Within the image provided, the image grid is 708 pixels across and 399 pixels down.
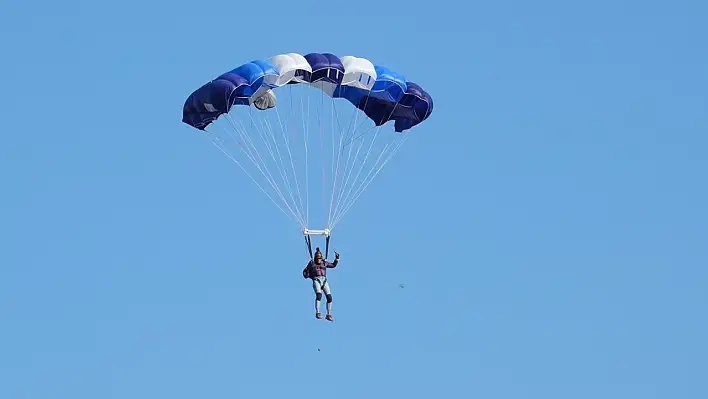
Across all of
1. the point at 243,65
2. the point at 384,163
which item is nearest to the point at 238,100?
Answer: the point at 243,65

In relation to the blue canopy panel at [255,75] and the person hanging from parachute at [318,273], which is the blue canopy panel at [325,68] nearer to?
the blue canopy panel at [255,75]

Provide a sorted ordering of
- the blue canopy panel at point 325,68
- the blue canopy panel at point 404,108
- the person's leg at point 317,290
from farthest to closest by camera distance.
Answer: the blue canopy panel at point 404,108, the blue canopy panel at point 325,68, the person's leg at point 317,290

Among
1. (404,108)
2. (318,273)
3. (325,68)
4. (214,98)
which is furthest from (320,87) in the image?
(318,273)

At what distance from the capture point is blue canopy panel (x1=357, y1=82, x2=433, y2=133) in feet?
123

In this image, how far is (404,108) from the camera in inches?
1485

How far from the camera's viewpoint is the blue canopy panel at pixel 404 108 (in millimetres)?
37469

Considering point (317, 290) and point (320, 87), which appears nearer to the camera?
point (317, 290)

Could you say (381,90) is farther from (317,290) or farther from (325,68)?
(317,290)

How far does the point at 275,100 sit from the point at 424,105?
107 inches

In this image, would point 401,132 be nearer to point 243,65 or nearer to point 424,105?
point 424,105

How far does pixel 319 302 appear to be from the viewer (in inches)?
1416

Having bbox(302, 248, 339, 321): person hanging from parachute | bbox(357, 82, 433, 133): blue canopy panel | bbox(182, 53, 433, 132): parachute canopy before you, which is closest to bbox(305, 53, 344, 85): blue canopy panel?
bbox(182, 53, 433, 132): parachute canopy

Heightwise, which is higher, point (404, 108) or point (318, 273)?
point (404, 108)

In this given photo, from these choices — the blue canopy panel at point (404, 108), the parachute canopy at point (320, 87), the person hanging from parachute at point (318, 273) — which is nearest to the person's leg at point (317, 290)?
the person hanging from parachute at point (318, 273)
